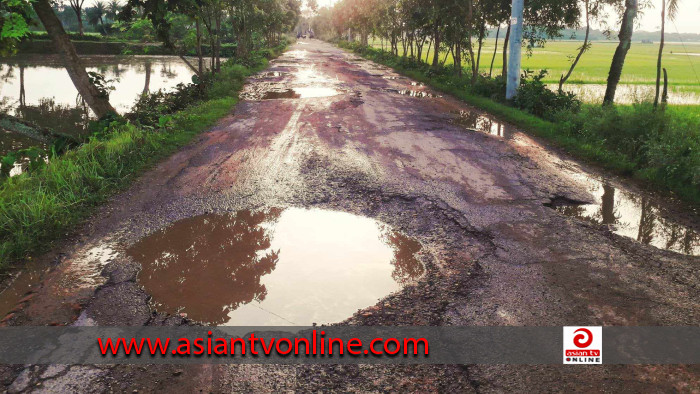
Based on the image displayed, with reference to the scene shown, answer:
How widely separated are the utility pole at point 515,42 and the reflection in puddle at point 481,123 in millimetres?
1676

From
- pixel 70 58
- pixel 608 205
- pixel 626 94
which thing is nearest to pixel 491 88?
pixel 626 94

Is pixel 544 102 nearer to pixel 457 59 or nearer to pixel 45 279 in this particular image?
pixel 457 59

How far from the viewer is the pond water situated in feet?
43.1

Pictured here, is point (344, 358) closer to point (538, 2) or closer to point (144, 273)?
point (144, 273)

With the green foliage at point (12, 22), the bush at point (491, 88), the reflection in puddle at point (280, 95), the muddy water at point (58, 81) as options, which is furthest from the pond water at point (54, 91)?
the bush at point (491, 88)

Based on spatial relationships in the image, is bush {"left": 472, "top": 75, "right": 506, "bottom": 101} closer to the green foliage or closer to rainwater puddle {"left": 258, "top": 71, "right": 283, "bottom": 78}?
rainwater puddle {"left": 258, "top": 71, "right": 283, "bottom": 78}

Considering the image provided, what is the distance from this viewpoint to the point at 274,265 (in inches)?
177

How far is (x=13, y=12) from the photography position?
25.1 ft

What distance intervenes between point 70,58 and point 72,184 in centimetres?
590

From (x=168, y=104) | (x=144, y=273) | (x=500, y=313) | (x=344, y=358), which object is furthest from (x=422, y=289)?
(x=168, y=104)

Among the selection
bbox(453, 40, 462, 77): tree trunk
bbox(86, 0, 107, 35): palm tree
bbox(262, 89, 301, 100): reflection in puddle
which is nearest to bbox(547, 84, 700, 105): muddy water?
bbox(453, 40, 462, 77): tree trunk

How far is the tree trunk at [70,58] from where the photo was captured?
9817mm

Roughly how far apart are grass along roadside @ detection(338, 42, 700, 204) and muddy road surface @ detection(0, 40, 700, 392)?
591 millimetres

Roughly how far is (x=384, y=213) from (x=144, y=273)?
9.39 ft
